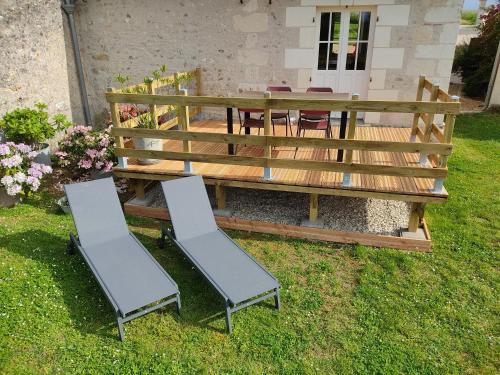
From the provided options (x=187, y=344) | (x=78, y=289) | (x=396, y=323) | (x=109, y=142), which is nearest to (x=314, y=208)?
(x=396, y=323)

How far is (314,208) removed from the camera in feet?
17.6

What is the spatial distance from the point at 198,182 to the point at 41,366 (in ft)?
8.42

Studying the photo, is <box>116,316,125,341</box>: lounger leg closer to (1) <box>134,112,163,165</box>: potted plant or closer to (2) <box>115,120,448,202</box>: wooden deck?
(2) <box>115,120,448,202</box>: wooden deck

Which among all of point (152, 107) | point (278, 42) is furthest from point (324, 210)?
point (278, 42)

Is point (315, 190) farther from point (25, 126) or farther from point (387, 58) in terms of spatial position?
point (25, 126)

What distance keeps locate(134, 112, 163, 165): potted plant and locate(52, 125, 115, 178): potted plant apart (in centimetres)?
67

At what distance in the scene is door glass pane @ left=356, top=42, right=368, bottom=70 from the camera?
Result: 25.3 ft

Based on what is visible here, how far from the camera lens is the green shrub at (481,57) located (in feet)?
39.4

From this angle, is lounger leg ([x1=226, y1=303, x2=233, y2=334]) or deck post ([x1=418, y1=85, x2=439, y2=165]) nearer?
lounger leg ([x1=226, y1=303, x2=233, y2=334])

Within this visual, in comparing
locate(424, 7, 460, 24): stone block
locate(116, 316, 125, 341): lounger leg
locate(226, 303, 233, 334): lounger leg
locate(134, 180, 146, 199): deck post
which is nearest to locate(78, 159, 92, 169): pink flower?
locate(134, 180, 146, 199): deck post

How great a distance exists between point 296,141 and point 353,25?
3.82m

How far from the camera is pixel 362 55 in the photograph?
7793 mm

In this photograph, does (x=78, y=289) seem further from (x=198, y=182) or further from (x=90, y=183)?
(x=198, y=182)

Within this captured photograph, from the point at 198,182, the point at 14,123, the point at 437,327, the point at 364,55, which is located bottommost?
the point at 437,327
